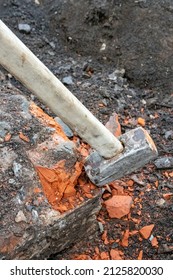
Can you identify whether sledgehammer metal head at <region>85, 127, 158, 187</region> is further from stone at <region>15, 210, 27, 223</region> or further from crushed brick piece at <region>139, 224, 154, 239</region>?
crushed brick piece at <region>139, 224, 154, 239</region>

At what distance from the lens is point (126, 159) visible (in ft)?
9.85

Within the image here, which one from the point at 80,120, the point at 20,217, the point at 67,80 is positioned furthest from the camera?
the point at 67,80

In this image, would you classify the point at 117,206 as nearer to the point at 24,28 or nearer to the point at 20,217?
the point at 20,217

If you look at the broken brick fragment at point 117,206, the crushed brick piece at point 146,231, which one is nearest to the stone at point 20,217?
the broken brick fragment at point 117,206

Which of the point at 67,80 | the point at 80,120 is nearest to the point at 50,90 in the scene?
the point at 80,120

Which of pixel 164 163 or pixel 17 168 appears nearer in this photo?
pixel 17 168

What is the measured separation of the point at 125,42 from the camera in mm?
4645

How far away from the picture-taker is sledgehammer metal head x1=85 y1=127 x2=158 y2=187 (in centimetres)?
298

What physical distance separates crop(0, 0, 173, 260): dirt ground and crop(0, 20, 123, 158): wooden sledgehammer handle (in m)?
0.80

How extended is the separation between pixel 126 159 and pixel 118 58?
6.05 ft

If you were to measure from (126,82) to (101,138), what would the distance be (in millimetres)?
1696

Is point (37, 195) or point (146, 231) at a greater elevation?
point (37, 195)

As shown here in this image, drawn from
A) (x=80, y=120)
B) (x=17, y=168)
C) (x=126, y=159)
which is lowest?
(x=17, y=168)

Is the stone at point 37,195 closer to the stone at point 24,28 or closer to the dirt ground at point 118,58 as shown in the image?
the dirt ground at point 118,58
